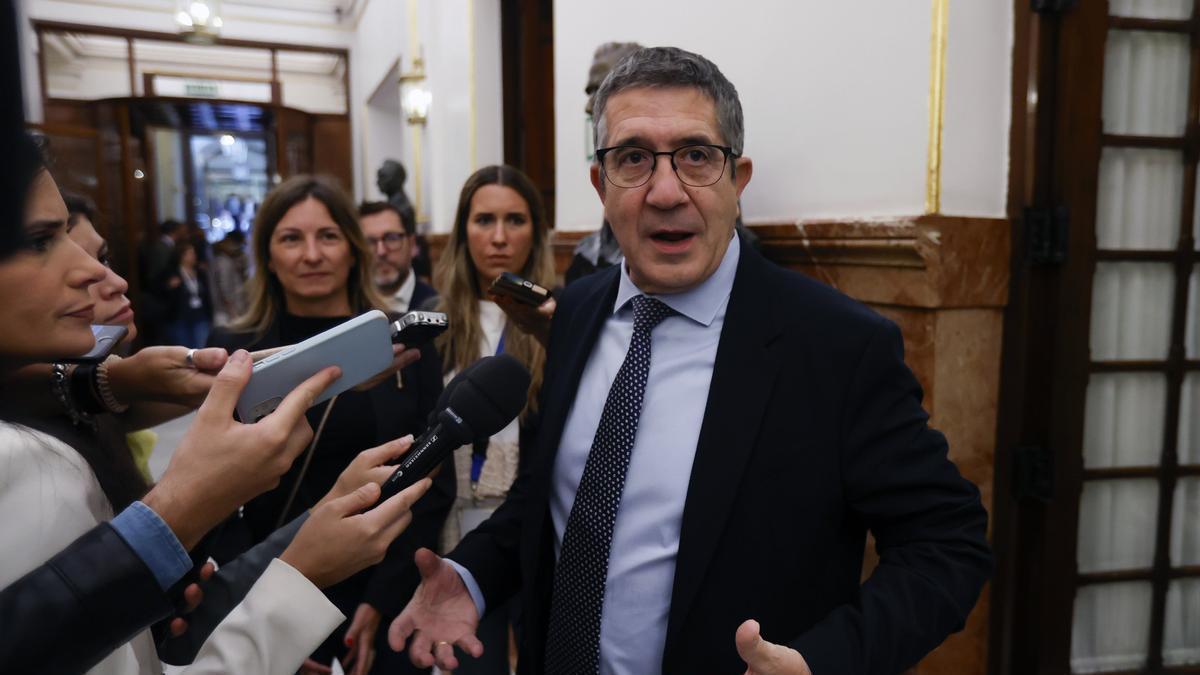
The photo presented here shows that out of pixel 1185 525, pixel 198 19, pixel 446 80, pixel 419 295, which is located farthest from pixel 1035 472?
pixel 198 19

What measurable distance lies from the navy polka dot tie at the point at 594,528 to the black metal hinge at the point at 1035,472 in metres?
1.32

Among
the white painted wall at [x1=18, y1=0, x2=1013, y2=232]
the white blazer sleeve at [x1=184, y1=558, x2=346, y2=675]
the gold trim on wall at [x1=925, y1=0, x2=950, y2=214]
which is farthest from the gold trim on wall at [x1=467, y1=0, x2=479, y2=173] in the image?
the white blazer sleeve at [x1=184, y1=558, x2=346, y2=675]

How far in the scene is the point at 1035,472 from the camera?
2100mm

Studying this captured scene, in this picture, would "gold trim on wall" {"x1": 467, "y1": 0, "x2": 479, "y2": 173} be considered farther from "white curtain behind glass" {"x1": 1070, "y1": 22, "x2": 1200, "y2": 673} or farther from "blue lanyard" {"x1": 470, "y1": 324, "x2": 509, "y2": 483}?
"white curtain behind glass" {"x1": 1070, "y1": 22, "x2": 1200, "y2": 673}

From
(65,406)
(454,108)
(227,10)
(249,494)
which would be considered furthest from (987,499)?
(227,10)

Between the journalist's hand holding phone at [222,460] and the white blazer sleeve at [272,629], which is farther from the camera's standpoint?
the white blazer sleeve at [272,629]

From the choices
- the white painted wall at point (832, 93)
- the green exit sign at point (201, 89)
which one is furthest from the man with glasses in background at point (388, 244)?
the green exit sign at point (201, 89)

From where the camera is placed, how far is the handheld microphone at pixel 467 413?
105cm

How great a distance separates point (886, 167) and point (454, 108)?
195 inches

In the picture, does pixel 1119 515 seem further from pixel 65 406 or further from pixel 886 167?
pixel 65 406

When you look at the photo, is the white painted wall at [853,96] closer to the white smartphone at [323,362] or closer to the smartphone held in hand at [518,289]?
the smartphone held in hand at [518,289]

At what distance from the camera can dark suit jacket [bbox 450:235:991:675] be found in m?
1.09

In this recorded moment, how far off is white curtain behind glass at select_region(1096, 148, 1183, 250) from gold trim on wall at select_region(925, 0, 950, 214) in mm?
436

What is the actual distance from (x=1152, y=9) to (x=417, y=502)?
233cm
